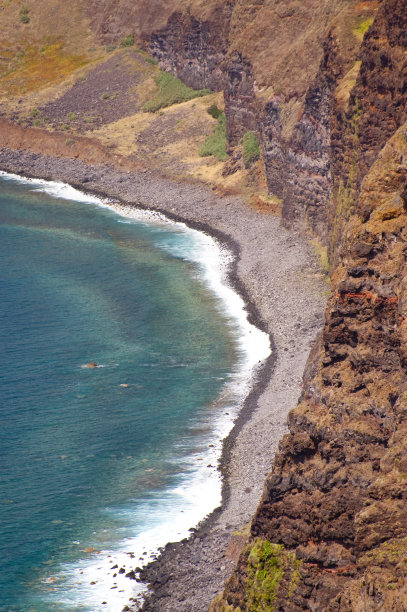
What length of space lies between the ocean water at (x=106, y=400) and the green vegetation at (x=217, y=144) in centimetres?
2345

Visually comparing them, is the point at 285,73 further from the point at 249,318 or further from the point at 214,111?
the point at 249,318

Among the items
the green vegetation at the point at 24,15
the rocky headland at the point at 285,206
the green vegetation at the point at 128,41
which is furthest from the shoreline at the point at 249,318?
the green vegetation at the point at 24,15

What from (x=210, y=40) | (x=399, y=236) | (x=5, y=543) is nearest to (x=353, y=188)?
(x=5, y=543)

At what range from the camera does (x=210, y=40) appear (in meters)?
126

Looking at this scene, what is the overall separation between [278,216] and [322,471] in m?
76.0

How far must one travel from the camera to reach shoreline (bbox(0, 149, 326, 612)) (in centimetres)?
3863

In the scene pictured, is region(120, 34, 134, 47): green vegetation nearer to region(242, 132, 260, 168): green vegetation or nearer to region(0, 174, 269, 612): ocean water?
region(242, 132, 260, 168): green vegetation

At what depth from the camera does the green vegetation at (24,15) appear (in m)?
162

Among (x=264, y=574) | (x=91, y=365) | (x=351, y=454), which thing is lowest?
(x=91, y=365)

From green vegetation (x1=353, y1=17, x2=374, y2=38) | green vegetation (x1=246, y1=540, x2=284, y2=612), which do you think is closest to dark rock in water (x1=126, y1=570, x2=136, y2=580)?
green vegetation (x1=246, y1=540, x2=284, y2=612)

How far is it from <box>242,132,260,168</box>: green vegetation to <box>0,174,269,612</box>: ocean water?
15340mm

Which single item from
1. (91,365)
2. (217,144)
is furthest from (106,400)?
(217,144)

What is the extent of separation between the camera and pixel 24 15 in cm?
16288

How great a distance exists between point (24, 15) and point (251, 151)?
8073 cm
